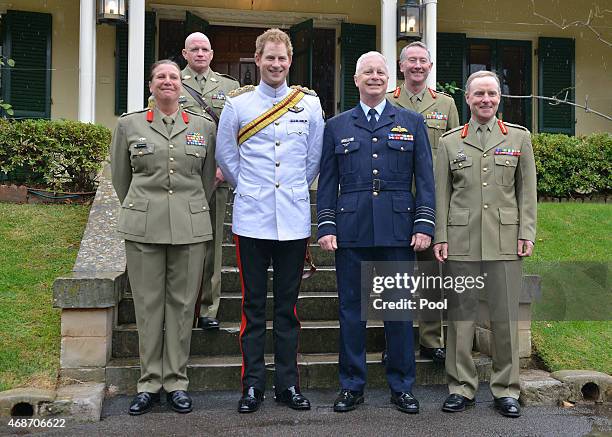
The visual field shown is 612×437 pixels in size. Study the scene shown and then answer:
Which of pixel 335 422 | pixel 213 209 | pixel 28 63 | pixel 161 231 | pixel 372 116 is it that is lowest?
pixel 335 422

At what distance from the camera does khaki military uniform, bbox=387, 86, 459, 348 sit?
4379 mm

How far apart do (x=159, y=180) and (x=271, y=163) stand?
626mm

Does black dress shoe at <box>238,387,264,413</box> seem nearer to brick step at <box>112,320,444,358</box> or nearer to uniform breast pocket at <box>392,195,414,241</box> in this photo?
brick step at <box>112,320,444,358</box>

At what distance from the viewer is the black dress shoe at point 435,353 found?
14.1 ft

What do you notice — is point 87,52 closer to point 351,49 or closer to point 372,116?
point 351,49

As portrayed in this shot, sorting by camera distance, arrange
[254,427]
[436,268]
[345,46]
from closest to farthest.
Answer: [254,427]
[436,268]
[345,46]

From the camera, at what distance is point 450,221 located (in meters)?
3.90

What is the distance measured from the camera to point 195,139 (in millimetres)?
3945

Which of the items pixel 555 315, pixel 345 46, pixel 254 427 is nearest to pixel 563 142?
pixel 345 46

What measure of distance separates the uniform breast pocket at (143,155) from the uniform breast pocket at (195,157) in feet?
0.65

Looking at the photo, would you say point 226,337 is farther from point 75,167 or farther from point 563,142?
point 563,142

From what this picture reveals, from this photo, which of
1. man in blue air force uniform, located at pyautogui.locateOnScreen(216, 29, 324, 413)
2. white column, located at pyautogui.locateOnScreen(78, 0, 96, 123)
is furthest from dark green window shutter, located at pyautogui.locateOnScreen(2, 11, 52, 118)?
man in blue air force uniform, located at pyautogui.locateOnScreen(216, 29, 324, 413)

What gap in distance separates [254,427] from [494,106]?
2.19 meters

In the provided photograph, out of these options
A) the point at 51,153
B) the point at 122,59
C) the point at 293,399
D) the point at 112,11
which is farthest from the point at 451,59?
the point at 293,399
